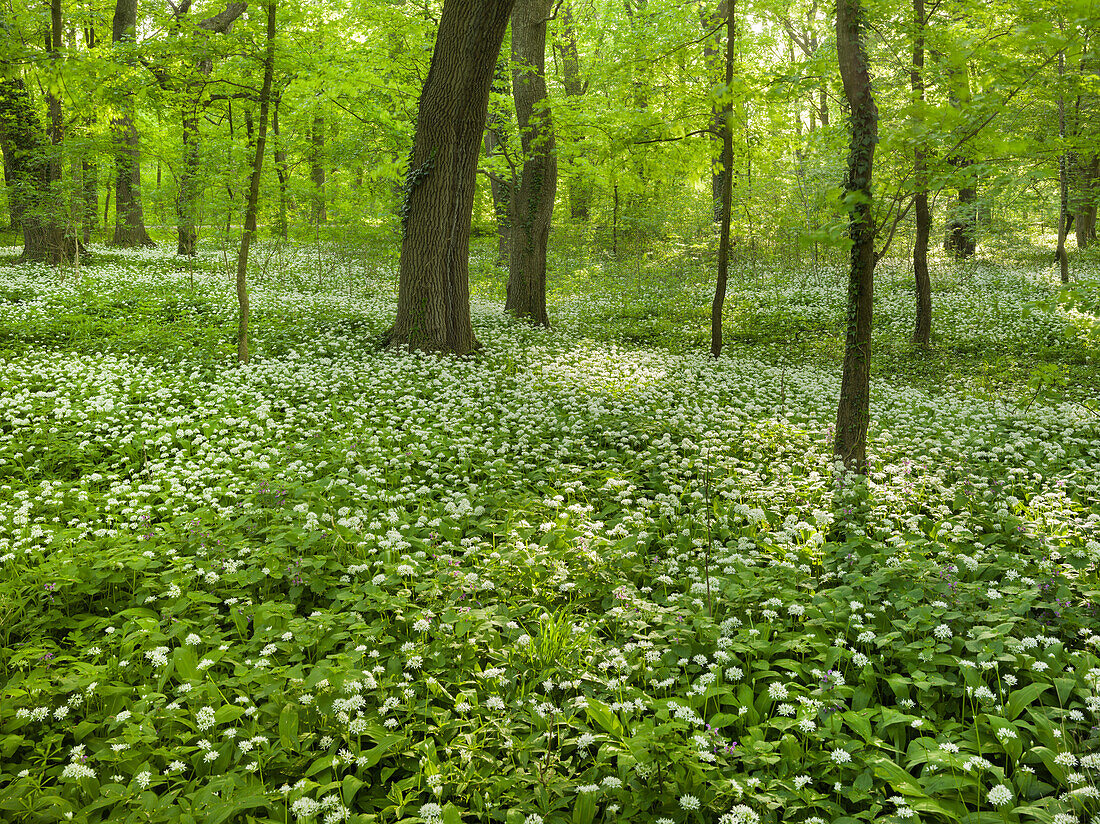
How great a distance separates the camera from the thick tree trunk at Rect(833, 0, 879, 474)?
18.0 feet

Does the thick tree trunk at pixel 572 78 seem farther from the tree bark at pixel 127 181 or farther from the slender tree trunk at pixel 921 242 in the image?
the tree bark at pixel 127 181

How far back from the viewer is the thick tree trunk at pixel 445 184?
31.9 feet

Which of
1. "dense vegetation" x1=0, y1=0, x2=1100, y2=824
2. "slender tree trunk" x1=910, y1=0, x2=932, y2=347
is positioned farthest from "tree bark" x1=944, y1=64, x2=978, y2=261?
"dense vegetation" x1=0, y1=0, x2=1100, y2=824

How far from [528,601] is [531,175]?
11.8 m

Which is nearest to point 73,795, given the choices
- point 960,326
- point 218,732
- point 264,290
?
point 218,732

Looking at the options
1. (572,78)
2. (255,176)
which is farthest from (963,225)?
(255,176)

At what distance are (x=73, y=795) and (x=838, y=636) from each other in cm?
385

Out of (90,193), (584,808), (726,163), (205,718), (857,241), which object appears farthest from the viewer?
(90,193)

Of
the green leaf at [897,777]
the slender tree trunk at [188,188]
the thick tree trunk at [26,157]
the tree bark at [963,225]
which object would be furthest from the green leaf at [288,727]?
the tree bark at [963,225]

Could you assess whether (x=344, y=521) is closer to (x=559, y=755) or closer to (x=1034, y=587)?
(x=559, y=755)

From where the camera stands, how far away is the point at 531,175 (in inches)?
550

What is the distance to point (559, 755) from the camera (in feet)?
9.58

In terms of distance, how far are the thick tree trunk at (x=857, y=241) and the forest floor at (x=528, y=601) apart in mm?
426

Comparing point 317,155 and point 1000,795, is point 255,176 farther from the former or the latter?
point 1000,795
